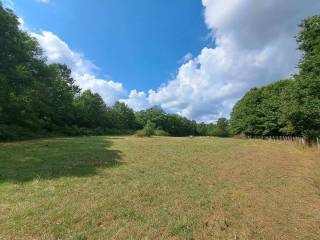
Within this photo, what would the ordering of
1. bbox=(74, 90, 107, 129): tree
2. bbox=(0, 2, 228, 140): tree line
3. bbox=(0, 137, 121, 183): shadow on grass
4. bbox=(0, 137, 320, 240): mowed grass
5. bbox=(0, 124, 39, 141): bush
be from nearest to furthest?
1. bbox=(0, 137, 320, 240): mowed grass
2. bbox=(0, 137, 121, 183): shadow on grass
3. bbox=(0, 2, 228, 140): tree line
4. bbox=(0, 124, 39, 141): bush
5. bbox=(74, 90, 107, 129): tree

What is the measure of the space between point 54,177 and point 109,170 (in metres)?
2.53

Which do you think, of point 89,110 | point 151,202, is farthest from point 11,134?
point 89,110

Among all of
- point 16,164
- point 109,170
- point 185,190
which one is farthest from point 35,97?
point 185,190

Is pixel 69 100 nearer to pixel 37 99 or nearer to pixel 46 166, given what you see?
pixel 37 99

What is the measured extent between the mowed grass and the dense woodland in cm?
1074

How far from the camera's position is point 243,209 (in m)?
7.49

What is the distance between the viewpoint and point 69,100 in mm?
49531

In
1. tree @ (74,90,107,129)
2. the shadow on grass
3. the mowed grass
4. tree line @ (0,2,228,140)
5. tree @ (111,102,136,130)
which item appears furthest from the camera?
tree @ (111,102,136,130)

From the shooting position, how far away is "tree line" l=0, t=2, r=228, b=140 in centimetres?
1935

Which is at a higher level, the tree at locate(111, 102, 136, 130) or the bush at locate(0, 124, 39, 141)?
the tree at locate(111, 102, 136, 130)

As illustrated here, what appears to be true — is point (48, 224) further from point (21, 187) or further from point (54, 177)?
point (54, 177)

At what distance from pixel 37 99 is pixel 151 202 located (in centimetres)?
3321

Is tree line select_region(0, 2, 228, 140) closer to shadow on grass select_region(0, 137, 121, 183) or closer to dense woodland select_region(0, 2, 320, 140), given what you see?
dense woodland select_region(0, 2, 320, 140)

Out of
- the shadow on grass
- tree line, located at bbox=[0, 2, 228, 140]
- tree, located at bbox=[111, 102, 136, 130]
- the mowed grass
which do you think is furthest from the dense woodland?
the mowed grass
